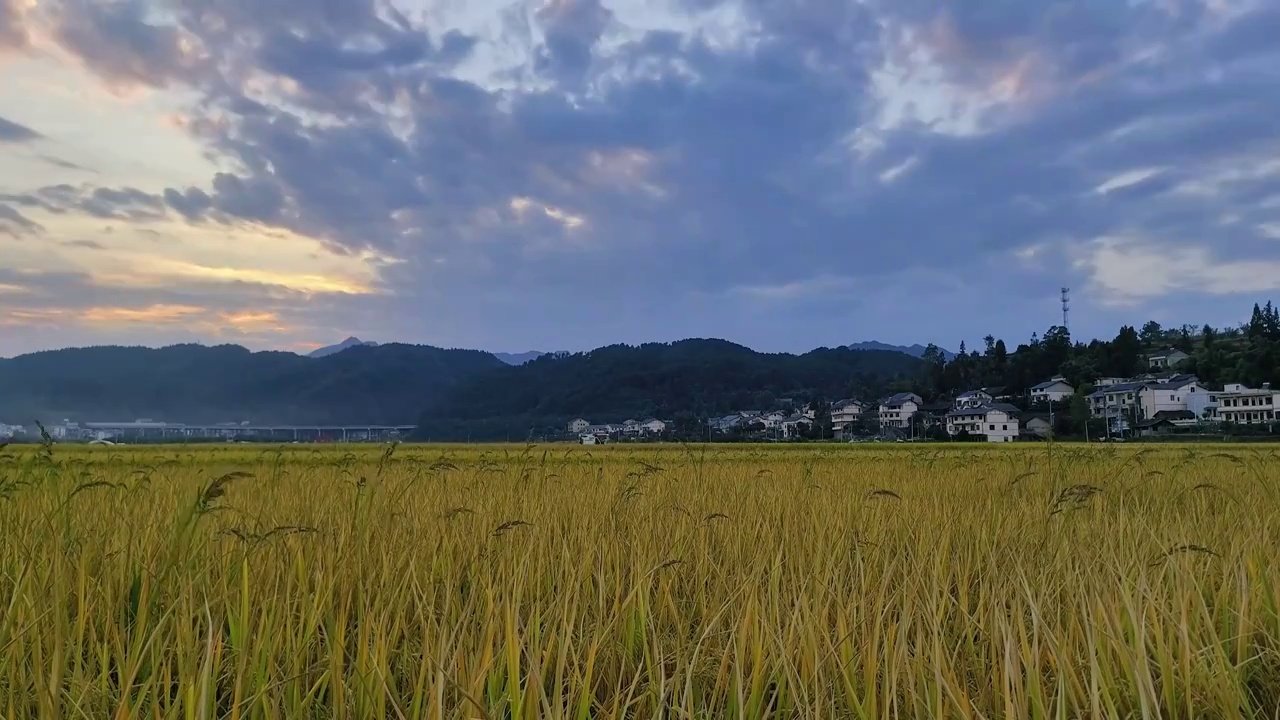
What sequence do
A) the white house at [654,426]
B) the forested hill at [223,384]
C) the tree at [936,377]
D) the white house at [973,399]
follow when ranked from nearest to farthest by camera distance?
the white house at [973,399]
the white house at [654,426]
the tree at [936,377]
the forested hill at [223,384]

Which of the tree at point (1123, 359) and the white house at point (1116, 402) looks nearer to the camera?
the white house at point (1116, 402)

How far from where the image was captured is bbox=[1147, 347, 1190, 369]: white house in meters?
85.8

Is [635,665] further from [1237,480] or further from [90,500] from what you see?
[1237,480]

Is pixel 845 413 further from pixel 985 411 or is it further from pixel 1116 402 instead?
pixel 1116 402

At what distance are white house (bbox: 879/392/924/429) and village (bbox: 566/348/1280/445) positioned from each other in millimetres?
109

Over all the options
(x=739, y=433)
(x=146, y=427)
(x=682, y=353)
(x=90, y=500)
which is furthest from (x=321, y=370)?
(x=90, y=500)

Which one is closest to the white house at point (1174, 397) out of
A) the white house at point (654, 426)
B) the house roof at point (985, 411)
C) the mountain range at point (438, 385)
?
the house roof at point (985, 411)

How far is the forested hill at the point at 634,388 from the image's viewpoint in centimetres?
9244

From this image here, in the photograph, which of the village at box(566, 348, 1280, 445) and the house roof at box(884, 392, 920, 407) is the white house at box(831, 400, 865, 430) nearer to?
the village at box(566, 348, 1280, 445)

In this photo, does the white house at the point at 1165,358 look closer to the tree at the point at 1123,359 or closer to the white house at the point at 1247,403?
the tree at the point at 1123,359

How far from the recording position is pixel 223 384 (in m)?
125

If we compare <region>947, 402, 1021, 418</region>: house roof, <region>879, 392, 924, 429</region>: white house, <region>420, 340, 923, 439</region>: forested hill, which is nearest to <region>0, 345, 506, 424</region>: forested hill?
<region>420, 340, 923, 439</region>: forested hill

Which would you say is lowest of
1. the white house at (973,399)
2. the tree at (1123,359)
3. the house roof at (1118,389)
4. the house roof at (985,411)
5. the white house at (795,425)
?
the white house at (795,425)

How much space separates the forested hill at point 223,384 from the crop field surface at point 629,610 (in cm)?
9163
